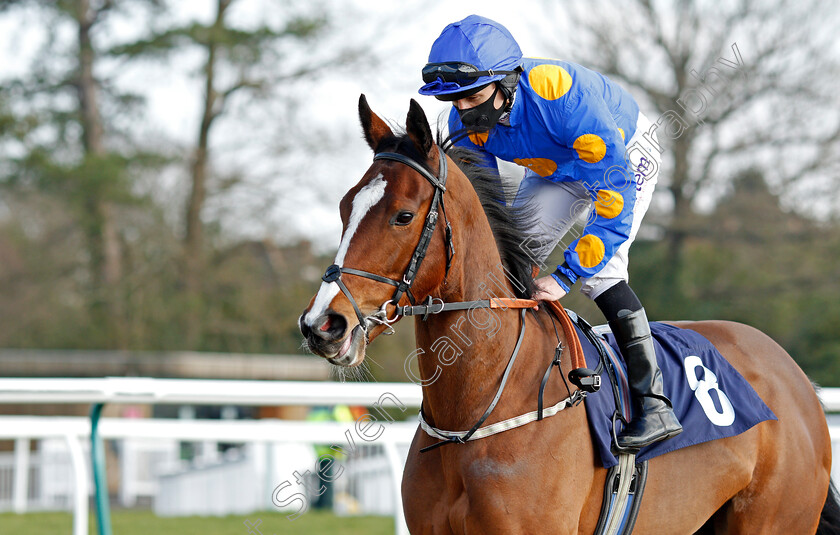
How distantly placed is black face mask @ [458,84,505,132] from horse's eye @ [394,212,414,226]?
49cm

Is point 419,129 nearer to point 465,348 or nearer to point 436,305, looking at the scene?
point 436,305

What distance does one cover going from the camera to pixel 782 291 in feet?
41.4

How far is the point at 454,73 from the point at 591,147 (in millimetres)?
458

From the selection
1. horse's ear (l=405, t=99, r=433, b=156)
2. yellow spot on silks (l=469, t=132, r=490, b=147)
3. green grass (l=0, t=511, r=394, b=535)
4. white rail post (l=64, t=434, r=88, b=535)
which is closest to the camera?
horse's ear (l=405, t=99, r=433, b=156)

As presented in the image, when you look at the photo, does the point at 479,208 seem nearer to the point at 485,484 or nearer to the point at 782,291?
the point at 485,484

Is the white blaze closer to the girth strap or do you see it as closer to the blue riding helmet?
the blue riding helmet

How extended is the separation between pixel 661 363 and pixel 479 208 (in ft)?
2.76

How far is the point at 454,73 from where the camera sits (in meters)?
2.43

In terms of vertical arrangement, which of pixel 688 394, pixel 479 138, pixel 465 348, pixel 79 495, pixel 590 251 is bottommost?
pixel 79 495

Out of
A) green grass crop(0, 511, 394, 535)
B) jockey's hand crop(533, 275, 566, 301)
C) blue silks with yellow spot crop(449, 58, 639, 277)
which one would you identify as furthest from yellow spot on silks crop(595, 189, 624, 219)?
green grass crop(0, 511, 394, 535)

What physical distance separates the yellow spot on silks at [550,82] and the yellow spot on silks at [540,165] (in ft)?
0.79

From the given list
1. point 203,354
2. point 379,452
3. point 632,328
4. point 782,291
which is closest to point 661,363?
point 632,328

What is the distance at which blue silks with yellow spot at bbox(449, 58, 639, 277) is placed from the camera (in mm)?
2516

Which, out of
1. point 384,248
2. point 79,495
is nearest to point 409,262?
point 384,248
